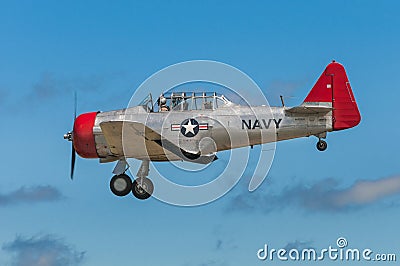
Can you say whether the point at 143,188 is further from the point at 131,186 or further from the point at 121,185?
the point at 121,185

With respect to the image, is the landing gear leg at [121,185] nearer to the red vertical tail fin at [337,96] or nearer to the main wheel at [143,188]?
the main wheel at [143,188]

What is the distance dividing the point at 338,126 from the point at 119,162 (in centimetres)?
712

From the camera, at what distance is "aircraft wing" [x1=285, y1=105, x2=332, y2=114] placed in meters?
34.6

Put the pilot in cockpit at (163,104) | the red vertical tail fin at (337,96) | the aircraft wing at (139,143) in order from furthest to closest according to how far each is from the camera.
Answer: the pilot in cockpit at (163,104), the red vertical tail fin at (337,96), the aircraft wing at (139,143)

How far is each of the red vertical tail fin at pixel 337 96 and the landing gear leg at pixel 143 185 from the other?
5.57 m

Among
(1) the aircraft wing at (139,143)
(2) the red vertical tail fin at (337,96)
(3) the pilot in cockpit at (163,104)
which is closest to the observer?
(1) the aircraft wing at (139,143)

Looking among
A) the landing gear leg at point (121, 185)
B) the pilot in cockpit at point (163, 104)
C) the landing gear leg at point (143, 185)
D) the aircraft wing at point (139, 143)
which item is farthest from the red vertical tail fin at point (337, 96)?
the landing gear leg at point (121, 185)

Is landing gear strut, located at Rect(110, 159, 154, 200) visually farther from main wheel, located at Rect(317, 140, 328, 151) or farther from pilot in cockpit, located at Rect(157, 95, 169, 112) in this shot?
main wheel, located at Rect(317, 140, 328, 151)

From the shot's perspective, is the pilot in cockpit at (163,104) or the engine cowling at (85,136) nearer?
the pilot in cockpit at (163,104)

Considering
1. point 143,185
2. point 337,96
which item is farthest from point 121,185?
point 337,96

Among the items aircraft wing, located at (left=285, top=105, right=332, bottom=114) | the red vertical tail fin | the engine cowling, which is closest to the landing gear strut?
the engine cowling

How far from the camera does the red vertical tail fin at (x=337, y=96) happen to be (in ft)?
114

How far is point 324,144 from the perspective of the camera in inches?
1373

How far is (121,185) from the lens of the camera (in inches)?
1405
